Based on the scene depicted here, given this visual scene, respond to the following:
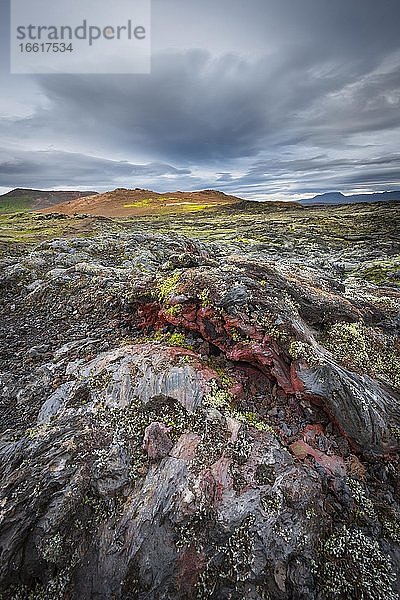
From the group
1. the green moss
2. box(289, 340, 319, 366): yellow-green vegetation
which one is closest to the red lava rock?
the green moss

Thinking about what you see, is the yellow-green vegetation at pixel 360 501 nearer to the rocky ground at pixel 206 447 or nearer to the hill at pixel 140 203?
the rocky ground at pixel 206 447

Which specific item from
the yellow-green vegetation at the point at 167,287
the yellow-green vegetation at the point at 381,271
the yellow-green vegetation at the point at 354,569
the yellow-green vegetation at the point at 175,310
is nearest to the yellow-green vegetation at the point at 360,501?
the yellow-green vegetation at the point at 354,569

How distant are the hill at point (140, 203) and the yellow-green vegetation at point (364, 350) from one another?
10462cm

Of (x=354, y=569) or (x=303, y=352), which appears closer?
(x=354, y=569)

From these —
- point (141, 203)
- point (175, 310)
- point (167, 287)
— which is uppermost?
point (141, 203)

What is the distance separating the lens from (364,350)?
36.9 ft

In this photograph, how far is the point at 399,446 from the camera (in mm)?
8242

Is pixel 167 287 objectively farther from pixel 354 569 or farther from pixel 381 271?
pixel 381 271

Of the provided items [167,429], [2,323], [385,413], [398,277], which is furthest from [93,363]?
[398,277]

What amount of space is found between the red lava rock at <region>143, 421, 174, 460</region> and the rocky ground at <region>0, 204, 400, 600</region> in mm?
45

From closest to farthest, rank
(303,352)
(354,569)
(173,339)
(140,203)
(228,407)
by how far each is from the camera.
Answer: (354,569) → (228,407) → (303,352) → (173,339) → (140,203)

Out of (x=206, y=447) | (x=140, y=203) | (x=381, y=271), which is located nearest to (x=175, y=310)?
(x=206, y=447)

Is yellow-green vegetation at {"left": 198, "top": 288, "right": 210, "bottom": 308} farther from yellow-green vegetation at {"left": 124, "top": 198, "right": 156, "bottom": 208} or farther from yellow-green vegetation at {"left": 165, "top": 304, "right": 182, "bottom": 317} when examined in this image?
yellow-green vegetation at {"left": 124, "top": 198, "right": 156, "bottom": 208}

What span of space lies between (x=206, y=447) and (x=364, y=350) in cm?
672
